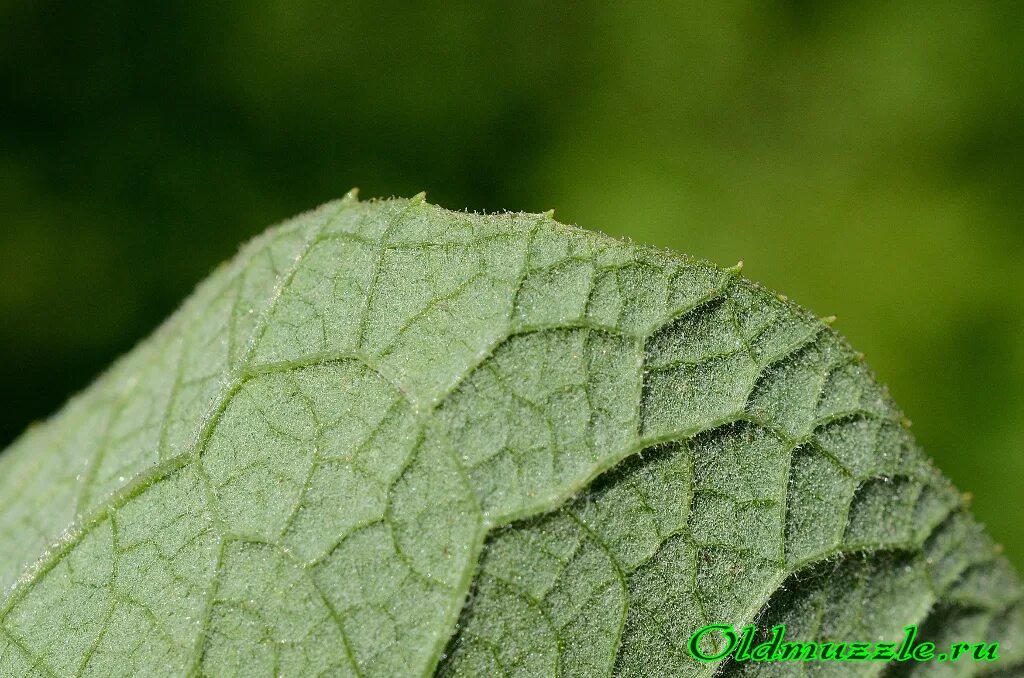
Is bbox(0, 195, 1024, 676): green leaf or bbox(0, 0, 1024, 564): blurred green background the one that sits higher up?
bbox(0, 0, 1024, 564): blurred green background

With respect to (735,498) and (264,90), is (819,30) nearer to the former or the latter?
(264,90)

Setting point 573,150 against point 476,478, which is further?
point 573,150

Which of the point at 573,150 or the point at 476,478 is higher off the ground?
the point at 573,150

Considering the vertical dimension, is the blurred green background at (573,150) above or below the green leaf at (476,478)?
above

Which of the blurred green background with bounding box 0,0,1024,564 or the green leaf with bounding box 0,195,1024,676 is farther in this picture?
the blurred green background with bounding box 0,0,1024,564

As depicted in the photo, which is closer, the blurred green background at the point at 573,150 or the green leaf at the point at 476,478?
the green leaf at the point at 476,478

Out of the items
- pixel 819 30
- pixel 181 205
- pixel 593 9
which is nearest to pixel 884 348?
pixel 819 30
